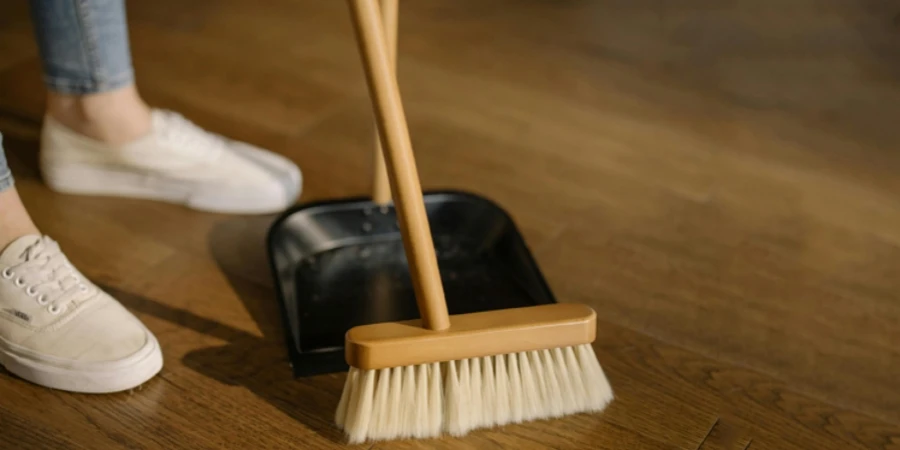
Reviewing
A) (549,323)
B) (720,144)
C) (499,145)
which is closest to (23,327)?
(549,323)

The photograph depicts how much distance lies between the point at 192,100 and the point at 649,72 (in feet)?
2.18

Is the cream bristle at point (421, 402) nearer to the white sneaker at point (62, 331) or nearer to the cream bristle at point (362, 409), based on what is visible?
the cream bristle at point (362, 409)

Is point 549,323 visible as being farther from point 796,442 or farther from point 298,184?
point 298,184

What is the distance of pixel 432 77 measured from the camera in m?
1.41

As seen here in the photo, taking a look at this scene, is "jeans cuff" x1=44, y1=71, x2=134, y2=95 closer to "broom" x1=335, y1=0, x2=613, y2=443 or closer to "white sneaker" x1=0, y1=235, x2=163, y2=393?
"white sneaker" x1=0, y1=235, x2=163, y2=393

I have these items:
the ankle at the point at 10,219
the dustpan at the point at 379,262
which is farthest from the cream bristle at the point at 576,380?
the ankle at the point at 10,219

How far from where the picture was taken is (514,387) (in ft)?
2.60

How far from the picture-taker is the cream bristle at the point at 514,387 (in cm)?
78

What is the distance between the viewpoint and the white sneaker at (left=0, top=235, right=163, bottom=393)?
82cm

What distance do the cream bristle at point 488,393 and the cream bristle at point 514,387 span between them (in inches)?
0.5

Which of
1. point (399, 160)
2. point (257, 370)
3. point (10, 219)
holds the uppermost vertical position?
point (399, 160)

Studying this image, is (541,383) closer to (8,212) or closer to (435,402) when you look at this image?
(435,402)

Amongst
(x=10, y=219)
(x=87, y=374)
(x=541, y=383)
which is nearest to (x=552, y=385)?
(x=541, y=383)

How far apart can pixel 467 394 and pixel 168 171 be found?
487mm
